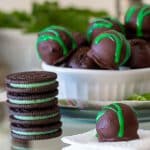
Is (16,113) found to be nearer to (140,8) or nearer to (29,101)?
(29,101)

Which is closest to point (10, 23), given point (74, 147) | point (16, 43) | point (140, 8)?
point (16, 43)

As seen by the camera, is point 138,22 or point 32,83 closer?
point 32,83

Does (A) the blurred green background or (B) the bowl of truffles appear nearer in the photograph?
(B) the bowl of truffles

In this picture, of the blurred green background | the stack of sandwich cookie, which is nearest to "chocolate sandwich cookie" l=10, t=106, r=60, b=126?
the stack of sandwich cookie

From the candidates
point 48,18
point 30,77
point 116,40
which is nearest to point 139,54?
point 116,40

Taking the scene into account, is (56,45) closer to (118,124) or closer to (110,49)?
(110,49)

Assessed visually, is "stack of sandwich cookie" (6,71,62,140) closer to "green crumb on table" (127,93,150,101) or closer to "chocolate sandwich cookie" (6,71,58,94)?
"chocolate sandwich cookie" (6,71,58,94)
